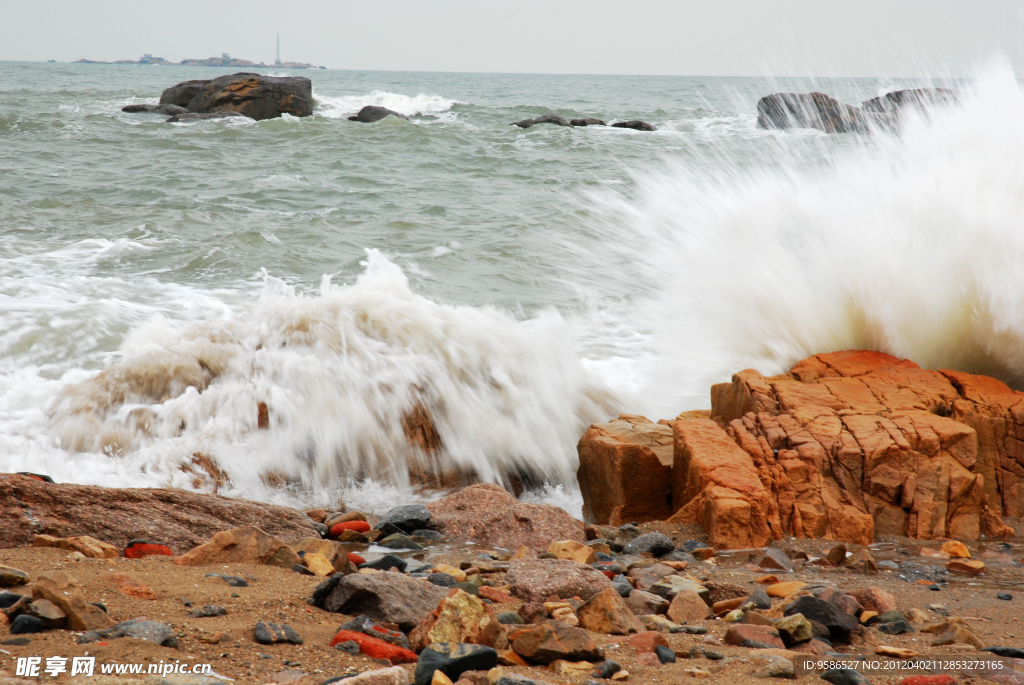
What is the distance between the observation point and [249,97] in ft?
70.1

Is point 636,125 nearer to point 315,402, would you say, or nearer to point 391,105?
point 391,105

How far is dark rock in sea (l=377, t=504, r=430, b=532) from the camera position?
2.96 m

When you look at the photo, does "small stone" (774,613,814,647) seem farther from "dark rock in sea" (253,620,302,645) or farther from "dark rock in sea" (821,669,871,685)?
"dark rock in sea" (253,620,302,645)

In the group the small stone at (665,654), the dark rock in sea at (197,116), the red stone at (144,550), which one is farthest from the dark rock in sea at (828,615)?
the dark rock in sea at (197,116)

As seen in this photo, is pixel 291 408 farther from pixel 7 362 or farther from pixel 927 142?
pixel 927 142

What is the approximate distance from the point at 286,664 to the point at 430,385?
2.52 m

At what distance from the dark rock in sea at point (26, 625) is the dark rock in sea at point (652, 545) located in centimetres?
193

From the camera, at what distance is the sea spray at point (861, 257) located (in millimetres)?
3779

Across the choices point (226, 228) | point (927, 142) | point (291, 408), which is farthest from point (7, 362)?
point (927, 142)

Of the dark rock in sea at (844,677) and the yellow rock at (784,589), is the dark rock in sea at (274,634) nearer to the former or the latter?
the dark rock in sea at (844,677)

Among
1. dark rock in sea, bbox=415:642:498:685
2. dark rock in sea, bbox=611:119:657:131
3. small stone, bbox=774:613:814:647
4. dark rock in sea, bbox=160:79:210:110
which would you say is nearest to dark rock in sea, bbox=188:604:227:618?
dark rock in sea, bbox=415:642:498:685

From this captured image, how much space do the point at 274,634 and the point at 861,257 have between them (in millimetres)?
3618

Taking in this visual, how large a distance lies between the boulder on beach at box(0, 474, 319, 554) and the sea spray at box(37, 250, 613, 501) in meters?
0.70

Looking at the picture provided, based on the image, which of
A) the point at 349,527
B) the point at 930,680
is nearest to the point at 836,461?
the point at 930,680
